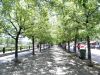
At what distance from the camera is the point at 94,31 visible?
14.8m

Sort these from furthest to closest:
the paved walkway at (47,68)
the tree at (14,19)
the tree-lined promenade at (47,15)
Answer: the tree at (14,19) < the tree-lined promenade at (47,15) < the paved walkway at (47,68)

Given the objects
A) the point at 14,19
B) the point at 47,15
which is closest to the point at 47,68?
the point at 47,15

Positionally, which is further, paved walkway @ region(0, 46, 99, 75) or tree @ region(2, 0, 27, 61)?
tree @ region(2, 0, 27, 61)

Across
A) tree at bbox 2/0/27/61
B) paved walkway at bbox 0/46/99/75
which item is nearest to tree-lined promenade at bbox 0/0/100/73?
tree at bbox 2/0/27/61

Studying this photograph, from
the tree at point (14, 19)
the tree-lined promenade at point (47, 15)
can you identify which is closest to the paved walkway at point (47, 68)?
the tree-lined promenade at point (47, 15)

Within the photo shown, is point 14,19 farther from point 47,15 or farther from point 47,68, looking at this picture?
point 47,68

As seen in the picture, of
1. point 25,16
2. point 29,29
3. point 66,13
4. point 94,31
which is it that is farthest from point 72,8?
point 29,29

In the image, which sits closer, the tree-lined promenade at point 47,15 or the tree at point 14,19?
the tree-lined promenade at point 47,15

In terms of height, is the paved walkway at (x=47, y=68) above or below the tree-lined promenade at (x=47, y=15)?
below

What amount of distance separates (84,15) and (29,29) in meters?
6.30

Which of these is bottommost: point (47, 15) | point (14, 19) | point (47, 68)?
point (47, 68)

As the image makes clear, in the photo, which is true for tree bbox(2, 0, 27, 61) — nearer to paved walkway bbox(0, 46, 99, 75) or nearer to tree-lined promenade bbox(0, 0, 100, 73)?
tree-lined promenade bbox(0, 0, 100, 73)

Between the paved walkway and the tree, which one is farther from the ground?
the tree

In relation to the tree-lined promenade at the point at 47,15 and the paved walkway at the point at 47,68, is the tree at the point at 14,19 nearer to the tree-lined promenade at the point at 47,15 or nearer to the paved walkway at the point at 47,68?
the tree-lined promenade at the point at 47,15
